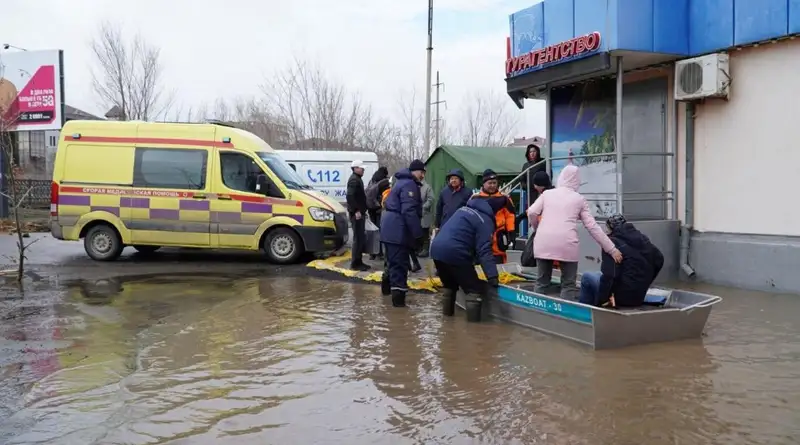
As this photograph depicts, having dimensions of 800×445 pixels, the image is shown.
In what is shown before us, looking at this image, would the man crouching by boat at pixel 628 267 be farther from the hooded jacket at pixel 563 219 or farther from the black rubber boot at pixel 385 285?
the black rubber boot at pixel 385 285

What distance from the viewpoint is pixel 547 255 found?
660 centimetres

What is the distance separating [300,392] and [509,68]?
756cm

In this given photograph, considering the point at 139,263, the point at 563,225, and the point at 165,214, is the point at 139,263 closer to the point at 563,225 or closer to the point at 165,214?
the point at 165,214

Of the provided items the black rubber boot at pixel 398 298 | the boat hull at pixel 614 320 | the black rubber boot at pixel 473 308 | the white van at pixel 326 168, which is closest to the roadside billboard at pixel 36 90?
the white van at pixel 326 168

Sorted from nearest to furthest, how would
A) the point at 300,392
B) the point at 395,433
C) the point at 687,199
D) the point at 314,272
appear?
the point at 395,433 < the point at 300,392 < the point at 687,199 < the point at 314,272

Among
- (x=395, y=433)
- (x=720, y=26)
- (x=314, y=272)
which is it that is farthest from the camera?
(x=314, y=272)

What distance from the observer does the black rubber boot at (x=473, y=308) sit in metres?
6.92

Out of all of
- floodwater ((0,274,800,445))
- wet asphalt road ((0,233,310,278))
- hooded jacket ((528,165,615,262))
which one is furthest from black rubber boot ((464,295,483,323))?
wet asphalt road ((0,233,310,278))

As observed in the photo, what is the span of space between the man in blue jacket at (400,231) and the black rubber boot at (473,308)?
1121mm

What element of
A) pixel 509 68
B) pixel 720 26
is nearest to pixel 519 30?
pixel 509 68

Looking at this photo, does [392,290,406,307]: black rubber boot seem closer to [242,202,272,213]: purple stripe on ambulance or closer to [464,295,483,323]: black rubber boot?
[464,295,483,323]: black rubber boot

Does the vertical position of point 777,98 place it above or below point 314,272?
above

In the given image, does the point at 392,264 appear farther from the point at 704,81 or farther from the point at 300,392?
the point at 704,81

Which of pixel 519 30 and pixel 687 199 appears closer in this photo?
pixel 687 199
